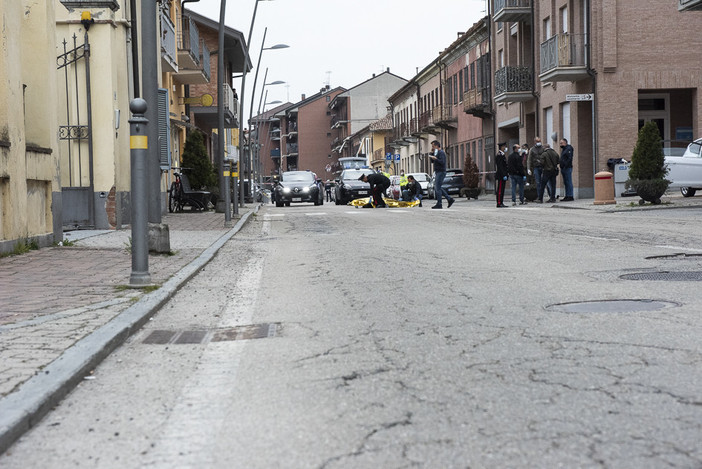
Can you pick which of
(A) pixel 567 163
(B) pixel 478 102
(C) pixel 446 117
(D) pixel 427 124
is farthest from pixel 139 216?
(D) pixel 427 124

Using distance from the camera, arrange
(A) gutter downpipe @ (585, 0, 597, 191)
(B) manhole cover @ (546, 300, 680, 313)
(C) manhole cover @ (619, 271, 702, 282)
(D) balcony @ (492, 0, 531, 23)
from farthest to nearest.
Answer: (D) balcony @ (492, 0, 531, 23) → (A) gutter downpipe @ (585, 0, 597, 191) → (C) manhole cover @ (619, 271, 702, 282) → (B) manhole cover @ (546, 300, 680, 313)

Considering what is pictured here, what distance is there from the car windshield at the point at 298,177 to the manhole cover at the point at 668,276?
33.6 metres

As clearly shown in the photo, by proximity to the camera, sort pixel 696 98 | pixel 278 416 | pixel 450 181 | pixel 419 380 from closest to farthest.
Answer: pixel 278 416 < pixel 419 380 < pixel 696 98 < pixel 450 181

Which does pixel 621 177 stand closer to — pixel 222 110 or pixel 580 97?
pixel 580 97

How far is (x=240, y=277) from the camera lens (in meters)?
10.1

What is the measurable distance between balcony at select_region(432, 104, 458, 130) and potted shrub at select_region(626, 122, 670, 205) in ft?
117

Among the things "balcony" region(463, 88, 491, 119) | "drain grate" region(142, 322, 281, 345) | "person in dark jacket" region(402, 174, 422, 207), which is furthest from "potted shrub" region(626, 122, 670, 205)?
"balcony" region(463, 88, 491, 119)

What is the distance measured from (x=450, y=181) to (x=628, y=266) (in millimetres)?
39636

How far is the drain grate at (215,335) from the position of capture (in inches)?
245

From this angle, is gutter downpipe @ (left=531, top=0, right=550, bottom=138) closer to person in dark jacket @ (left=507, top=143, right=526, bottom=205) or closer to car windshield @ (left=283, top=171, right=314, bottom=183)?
car windshield @ (left=283, top=171, right=314, bottom=183)

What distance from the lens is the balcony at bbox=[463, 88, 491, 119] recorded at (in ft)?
158

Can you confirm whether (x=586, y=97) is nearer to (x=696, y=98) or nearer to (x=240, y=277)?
(x=696, y=98)

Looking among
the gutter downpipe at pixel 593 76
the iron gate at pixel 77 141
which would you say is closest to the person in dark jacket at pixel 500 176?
the gutter downpipe at pixel 593 76

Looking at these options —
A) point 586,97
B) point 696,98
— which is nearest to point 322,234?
Answer: point 586,97
